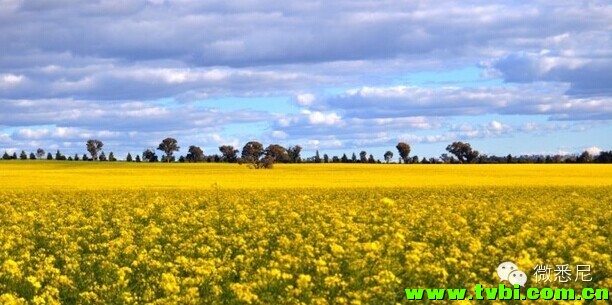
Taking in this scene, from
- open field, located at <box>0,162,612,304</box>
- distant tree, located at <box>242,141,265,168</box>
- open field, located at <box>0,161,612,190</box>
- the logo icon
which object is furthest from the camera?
distant tree, located at <box>242,141,265,168</box>

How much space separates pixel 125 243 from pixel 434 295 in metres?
9.94

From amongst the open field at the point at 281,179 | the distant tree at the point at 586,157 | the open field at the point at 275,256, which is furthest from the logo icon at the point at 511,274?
the distant tree at the point at 586,157

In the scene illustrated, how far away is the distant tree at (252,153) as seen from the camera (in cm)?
11488

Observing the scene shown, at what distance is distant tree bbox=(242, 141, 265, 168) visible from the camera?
4523 inches

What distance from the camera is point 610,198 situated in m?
44.6

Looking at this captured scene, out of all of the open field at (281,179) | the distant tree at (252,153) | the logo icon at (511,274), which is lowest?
the logo icon at (511,274)

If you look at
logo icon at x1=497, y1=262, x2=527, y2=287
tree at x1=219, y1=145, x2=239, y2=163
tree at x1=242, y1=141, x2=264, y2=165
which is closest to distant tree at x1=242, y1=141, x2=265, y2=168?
tree at x1=242, y1=141, x2=264, y2=165

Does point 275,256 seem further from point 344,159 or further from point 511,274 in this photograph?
point 344,159

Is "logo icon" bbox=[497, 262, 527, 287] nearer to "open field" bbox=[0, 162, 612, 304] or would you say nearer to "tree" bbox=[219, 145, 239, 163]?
"open field" bbox=[0, 162, 612, 304]

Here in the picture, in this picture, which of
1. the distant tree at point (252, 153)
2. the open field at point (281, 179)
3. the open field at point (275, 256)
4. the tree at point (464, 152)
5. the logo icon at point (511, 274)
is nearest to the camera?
the open field at point (275, 256)

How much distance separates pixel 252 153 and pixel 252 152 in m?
0.15

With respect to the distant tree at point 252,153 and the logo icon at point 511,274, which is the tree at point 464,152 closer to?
the distant tree at point 252,153

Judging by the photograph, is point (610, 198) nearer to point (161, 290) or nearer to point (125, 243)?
point (125, 243)

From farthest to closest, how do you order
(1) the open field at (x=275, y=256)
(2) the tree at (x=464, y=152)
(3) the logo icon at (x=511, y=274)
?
1. (2) the tree at (x=464, y=152)
2. (3) the logo icon at (x=511, y=274)
3. (1) the open field at (x=275, y=256)
